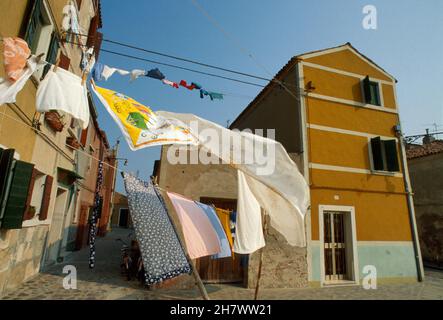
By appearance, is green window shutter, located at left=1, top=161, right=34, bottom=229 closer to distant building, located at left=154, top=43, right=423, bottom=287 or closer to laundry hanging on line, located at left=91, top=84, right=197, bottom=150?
laundry hanging on line, located at left=91, top=84, right=197, bottom=150

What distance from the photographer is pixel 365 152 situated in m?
9.62

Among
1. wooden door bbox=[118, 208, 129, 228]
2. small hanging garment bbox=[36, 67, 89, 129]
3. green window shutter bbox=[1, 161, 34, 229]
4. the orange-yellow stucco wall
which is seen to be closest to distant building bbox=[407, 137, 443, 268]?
the orange-yellow stucco wall

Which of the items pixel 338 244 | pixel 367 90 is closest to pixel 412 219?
pixel 338 244

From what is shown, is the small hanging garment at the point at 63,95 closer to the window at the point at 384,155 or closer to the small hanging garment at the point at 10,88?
the small hanging garment at the point at 10,88

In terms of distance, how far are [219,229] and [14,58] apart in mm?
3985

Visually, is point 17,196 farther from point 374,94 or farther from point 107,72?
point 374,94

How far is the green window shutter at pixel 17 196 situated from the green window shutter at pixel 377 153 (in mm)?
10891

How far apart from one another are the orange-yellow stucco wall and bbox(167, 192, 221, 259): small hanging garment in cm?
533

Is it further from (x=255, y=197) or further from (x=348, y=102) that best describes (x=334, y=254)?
(x=255, y=197)

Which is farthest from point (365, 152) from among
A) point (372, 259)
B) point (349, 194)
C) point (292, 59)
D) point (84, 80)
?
point (84, 80)

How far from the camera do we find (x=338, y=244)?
28.7ft

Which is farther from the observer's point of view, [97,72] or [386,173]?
[386,173]

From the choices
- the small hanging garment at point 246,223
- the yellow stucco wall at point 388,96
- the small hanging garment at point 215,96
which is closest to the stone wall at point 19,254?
the small hanging garment at point 246,223

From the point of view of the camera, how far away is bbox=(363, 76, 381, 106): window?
10305 mm
